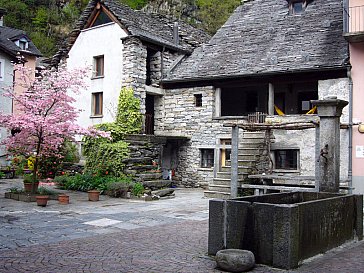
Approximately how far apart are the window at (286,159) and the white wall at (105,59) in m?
8.07

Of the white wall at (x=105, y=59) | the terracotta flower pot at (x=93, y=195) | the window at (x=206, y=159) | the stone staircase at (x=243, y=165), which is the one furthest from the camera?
the white wall at (x=105, y=59)

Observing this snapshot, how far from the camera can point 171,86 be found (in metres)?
21.8

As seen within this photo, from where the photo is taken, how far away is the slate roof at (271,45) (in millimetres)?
17781

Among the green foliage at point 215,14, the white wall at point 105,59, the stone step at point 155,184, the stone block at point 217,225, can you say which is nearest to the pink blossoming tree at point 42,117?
the stone step at point 155,184

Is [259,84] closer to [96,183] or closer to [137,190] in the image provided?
[137,190]

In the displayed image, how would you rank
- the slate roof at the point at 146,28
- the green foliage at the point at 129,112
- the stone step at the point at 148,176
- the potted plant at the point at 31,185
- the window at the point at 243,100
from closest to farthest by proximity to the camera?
1. the potted plant at the point at 31,185
2. the stone step at the point at 148,176
3. the green foliage at the point at 129,112
4. the slate roof at the point at 146,28
5. the window at the point at 243,100

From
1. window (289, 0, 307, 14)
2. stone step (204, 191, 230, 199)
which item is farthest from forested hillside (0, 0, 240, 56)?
stone step (204, 191, 230, 199)

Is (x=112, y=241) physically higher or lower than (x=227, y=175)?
lower

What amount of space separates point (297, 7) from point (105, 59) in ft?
32.0

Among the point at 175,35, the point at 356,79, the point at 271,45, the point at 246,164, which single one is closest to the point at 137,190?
the point at 246,164

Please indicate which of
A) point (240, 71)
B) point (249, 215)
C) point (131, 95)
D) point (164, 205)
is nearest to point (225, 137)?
point (240, 71)

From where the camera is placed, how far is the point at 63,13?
181 feet

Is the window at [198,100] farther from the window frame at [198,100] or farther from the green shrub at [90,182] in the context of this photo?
the green shrub at [90,182]

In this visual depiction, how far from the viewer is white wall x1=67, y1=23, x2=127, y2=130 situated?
2142 centimetres
